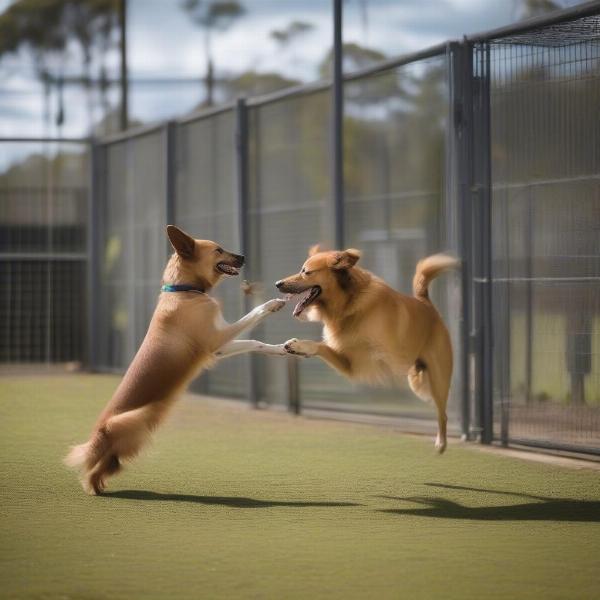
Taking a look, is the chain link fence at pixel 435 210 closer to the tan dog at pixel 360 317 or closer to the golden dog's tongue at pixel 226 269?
the golden dog's tongue at pixel 226 269

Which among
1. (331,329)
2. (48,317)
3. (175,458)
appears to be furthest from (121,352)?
(331,329)

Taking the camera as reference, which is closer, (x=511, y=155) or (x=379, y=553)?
(x=379, y=553)

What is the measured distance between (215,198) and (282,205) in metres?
1.57

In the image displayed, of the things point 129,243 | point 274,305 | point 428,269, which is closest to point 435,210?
point 428,269

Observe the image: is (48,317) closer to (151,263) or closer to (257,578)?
(151,263)

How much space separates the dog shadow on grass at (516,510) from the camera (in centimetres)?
688

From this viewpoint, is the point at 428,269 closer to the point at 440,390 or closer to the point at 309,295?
the point at 440,390

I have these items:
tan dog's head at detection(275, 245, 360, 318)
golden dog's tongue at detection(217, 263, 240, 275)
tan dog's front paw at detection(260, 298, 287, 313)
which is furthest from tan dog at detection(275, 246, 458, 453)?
golden dog's tongue at detection(217, 263, 240, 275)

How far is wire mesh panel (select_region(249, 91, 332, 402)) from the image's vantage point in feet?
42.5

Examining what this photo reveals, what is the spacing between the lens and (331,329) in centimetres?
832

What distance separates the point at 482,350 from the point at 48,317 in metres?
9.92

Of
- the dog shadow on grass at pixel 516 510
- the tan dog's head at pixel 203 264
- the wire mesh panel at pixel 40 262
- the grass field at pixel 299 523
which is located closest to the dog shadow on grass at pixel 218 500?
the grass field at pixel 299 523

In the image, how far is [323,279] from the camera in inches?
323

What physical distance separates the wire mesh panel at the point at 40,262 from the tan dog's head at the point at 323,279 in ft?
36.0
